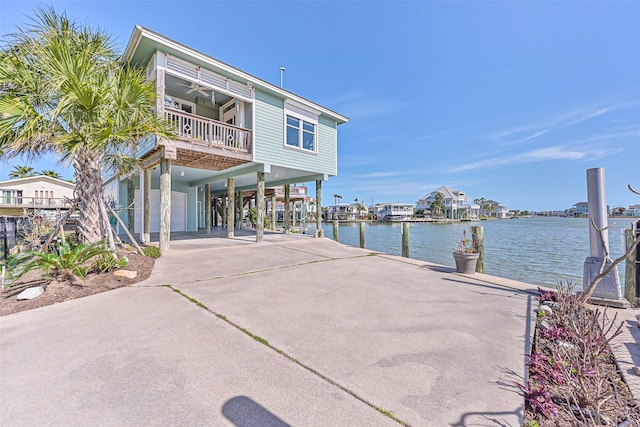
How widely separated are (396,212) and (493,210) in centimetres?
4788

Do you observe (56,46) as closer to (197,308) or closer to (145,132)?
(145,132)

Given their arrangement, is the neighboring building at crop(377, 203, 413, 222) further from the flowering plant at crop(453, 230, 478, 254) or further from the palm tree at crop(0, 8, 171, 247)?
the palm tree at crop(0, 8, 171, 247)

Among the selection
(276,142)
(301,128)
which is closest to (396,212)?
(301,128)

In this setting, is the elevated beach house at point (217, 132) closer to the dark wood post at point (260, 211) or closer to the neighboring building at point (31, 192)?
the dark wood post at point (260, 211)

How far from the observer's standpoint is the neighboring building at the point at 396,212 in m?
70.3

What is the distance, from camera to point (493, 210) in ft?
310

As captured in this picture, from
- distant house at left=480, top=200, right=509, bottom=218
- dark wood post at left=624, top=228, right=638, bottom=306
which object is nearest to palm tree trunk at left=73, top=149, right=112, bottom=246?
dark wood post at left=624, top=228, right=638, bottom=306

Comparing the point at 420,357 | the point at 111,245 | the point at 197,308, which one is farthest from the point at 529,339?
the point at 111,245

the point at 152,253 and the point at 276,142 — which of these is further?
the point at 276,142

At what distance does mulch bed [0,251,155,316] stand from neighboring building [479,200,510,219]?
103299 mm

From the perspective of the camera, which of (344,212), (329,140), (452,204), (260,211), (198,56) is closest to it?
(198,56)

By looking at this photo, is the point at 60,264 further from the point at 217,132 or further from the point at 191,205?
the point at 191,205

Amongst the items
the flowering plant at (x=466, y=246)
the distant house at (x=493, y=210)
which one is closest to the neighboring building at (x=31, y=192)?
the flowering plant at (x=466, y=246)

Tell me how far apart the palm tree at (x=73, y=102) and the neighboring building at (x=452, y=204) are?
71456 mm
